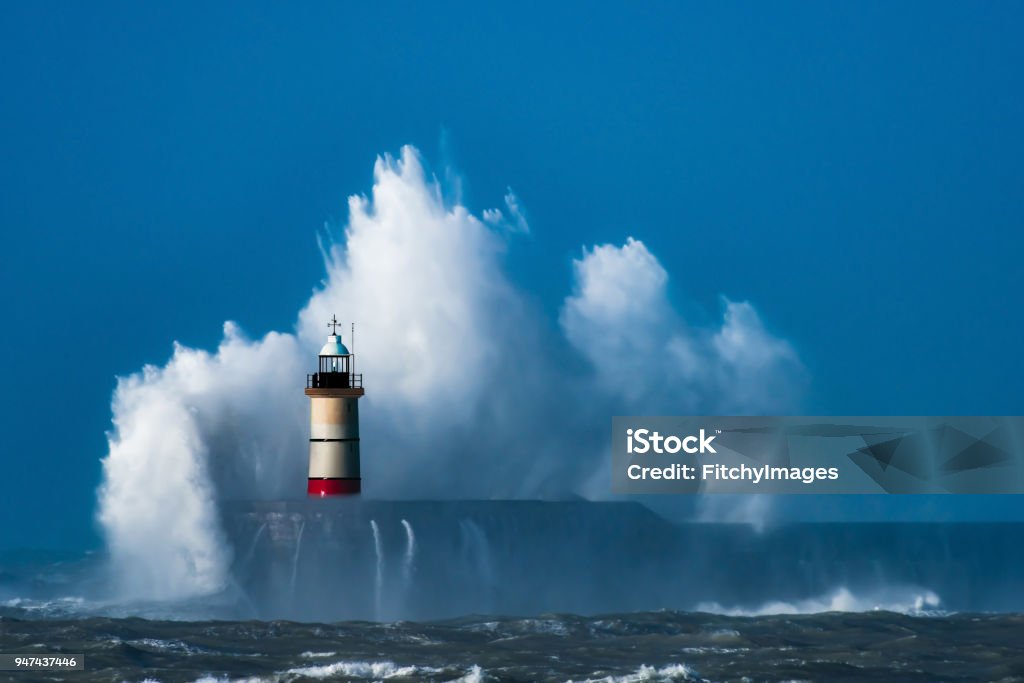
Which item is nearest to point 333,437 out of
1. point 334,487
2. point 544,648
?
point 334,487

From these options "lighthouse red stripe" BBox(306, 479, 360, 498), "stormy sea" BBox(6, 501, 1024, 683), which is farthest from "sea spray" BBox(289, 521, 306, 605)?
"lighthouse red stripe" BBox(306, 479, 360, 498)

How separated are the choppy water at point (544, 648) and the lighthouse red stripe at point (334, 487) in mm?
4908

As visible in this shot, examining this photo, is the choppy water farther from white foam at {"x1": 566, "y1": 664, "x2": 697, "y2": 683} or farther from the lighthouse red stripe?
the lighthouse red stripe

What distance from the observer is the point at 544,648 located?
3734 centimetres

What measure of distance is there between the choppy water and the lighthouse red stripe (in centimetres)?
491

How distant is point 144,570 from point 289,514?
8.23m

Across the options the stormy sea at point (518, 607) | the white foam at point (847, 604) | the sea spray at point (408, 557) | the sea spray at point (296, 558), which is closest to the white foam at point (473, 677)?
the stormy sea at point (518, 607)

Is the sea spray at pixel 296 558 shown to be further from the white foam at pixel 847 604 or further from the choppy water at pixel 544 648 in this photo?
the white foam at pixel 847 604

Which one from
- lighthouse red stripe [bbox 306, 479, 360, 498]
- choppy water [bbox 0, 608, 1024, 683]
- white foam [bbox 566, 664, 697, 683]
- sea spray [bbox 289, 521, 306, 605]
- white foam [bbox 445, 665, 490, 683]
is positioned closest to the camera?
white foam [bbox 445, 665, 490, 683]

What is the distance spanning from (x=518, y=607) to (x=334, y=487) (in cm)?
680

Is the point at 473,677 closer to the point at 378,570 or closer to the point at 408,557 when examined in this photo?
the point at 378,570

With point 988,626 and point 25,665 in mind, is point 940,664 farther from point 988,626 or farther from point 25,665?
point 25,665

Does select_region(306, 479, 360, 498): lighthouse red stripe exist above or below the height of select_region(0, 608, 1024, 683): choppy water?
above

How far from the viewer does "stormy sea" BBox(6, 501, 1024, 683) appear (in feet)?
113
